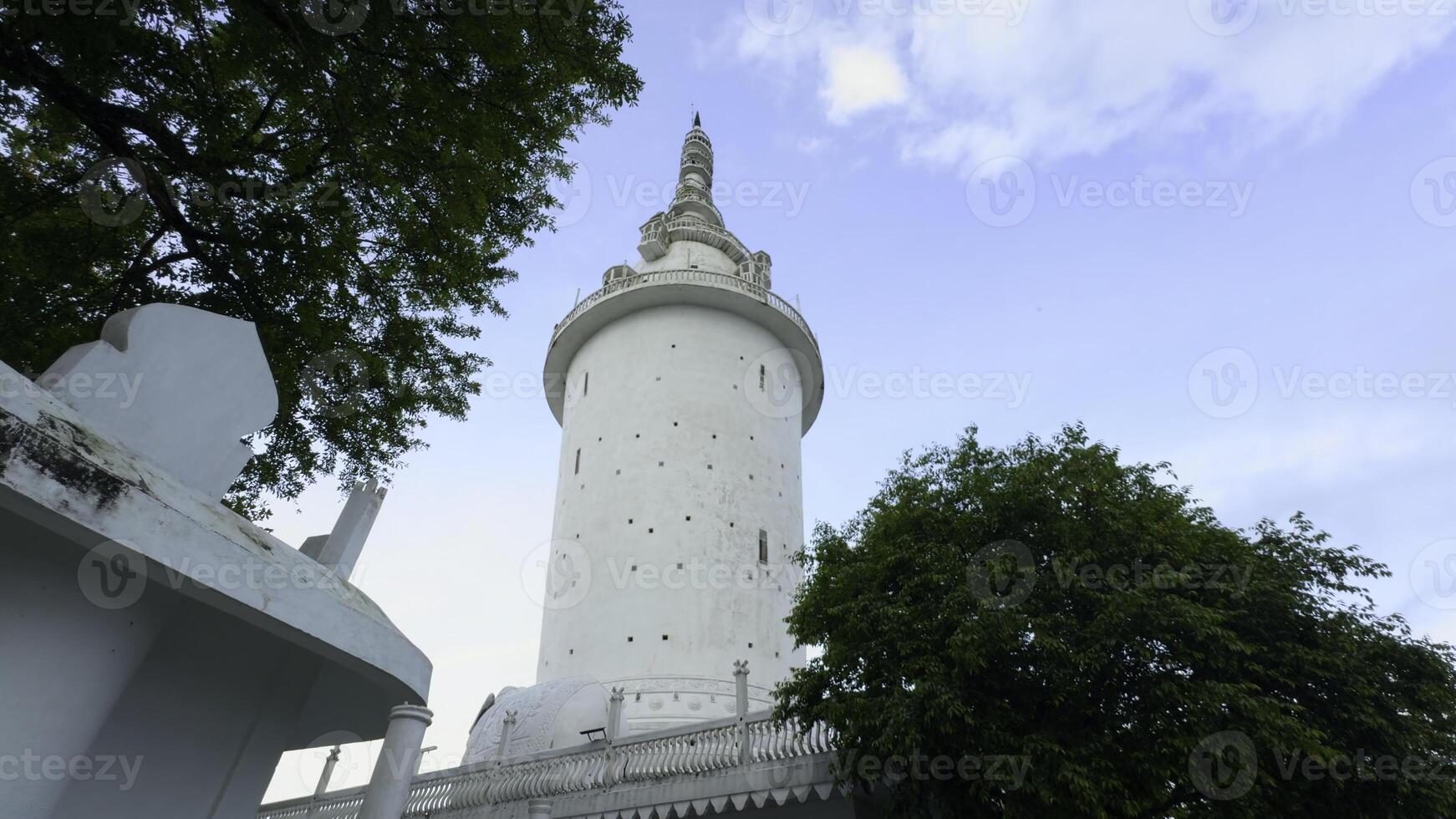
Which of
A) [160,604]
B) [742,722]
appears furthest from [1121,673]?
[160,604]

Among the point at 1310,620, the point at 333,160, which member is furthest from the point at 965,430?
the point at 333,160

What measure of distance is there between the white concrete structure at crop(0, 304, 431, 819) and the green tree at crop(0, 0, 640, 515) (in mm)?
4945

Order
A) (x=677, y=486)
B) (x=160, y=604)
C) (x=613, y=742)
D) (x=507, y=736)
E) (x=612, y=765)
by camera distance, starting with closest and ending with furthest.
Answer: (x=160, y=604) → (x=612, y=765) → (x=613, y=742) → (x=507, y=736) → (x=677, y=486)

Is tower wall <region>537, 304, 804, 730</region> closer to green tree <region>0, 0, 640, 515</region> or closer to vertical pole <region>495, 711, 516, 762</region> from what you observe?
vertical pole <region>495, 711, 516, 762</region>

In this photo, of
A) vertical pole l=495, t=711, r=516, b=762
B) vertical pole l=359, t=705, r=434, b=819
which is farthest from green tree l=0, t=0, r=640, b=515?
vertical pole l=495, t=711, r=516, b=762

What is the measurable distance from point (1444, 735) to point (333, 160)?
609 inches

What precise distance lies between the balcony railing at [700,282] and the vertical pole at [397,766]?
2262 cm

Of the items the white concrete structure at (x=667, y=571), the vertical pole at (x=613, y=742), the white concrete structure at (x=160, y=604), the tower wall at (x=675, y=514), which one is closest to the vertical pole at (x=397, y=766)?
the white concrete structure at (x=160, y=604)

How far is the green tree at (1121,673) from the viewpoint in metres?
8.99

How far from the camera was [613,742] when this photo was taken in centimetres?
1448

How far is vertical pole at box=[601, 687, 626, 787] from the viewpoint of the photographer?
45.3ft

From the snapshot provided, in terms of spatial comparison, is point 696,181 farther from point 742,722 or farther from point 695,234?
point 742,722

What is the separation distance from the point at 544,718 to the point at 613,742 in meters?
3.76

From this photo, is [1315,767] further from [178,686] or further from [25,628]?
[25,628]
